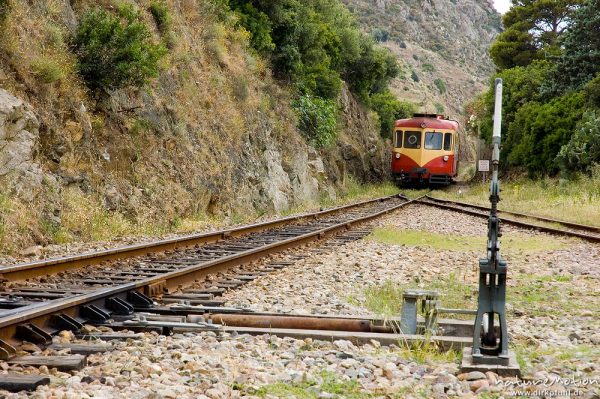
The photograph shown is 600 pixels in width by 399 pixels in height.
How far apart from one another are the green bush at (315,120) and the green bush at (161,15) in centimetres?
981

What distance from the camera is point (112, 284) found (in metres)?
6.51

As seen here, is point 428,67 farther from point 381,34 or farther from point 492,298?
point 492,298

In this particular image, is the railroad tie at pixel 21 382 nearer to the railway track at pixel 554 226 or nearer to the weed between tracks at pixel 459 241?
the weed between tracks at pixel 459 241

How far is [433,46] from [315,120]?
329 ft

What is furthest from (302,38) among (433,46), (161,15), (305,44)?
(433,46)

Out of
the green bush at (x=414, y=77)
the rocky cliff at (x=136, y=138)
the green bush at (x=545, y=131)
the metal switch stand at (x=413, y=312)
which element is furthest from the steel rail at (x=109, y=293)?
the green bush at (x=414, y=77)

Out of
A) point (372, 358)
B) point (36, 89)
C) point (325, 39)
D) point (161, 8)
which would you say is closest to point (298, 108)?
point (325, 39)

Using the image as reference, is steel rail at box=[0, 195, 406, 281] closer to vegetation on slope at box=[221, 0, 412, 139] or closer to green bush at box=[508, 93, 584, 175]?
vegetation on slope at box=[221, 0, 412, 139]

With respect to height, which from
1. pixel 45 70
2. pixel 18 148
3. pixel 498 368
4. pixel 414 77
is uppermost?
pixel 414 77

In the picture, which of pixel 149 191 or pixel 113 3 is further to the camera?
pixel 113 3

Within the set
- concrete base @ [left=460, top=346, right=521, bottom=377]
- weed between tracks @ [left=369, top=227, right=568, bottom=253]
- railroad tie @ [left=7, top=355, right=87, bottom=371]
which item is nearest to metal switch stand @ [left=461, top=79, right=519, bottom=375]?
concrete base @ [left=460, top=346, right=521, bottom=377]

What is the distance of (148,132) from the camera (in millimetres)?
14719

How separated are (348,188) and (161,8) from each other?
17.9 metres

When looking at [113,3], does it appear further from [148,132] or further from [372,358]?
[372,358]
